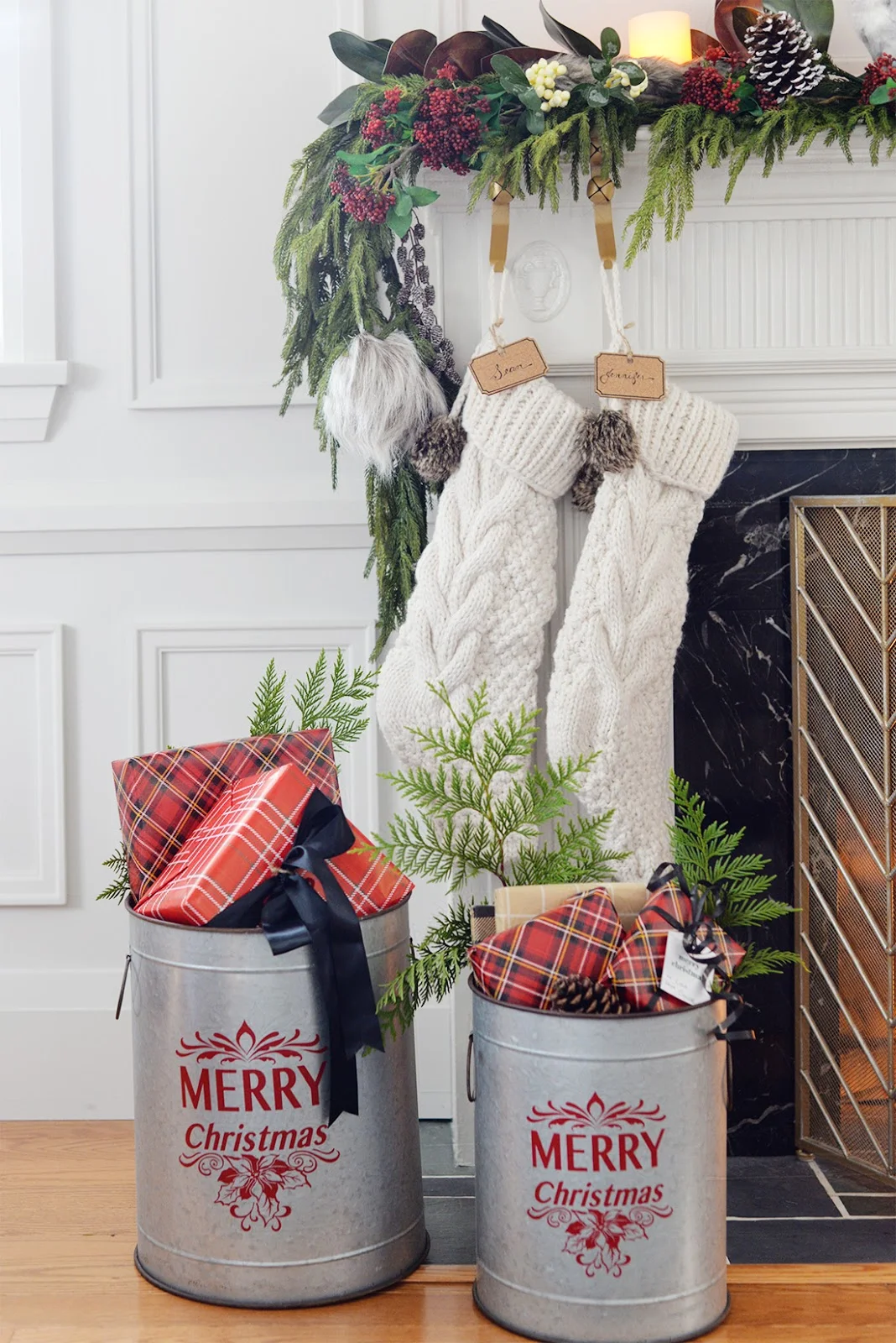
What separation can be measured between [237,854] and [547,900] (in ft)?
1.22

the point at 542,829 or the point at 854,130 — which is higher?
the point at 854,130

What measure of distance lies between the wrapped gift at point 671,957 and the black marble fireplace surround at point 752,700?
0.48m

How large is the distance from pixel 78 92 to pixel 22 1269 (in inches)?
72.1

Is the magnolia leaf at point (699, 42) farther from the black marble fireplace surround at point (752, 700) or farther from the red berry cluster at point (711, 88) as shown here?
the black marble fireplace surround at point (752, 700)

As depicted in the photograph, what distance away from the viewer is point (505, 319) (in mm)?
1757

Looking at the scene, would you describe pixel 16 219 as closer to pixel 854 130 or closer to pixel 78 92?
pixel 78 92

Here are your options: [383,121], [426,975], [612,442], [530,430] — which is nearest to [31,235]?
[383,121]

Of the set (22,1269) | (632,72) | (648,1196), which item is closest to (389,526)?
(632,72)

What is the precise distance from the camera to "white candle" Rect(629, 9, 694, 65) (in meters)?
1.71

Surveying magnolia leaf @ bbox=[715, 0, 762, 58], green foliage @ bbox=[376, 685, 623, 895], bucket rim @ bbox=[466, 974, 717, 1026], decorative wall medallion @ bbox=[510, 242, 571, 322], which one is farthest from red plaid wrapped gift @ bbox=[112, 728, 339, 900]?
magnolia leaf @ bbox=[715, 0, 762, 58]

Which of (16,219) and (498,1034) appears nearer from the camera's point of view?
(498,1034)

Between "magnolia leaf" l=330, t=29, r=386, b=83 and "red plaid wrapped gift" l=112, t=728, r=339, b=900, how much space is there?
100 centimetres

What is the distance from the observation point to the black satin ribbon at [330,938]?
1350mm

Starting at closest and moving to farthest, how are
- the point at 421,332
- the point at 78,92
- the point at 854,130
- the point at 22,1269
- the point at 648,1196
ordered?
the point at 648,1196 → the point at 22,1269 → the point at 854,130 → the point at 421,332 → the point at 78,92
